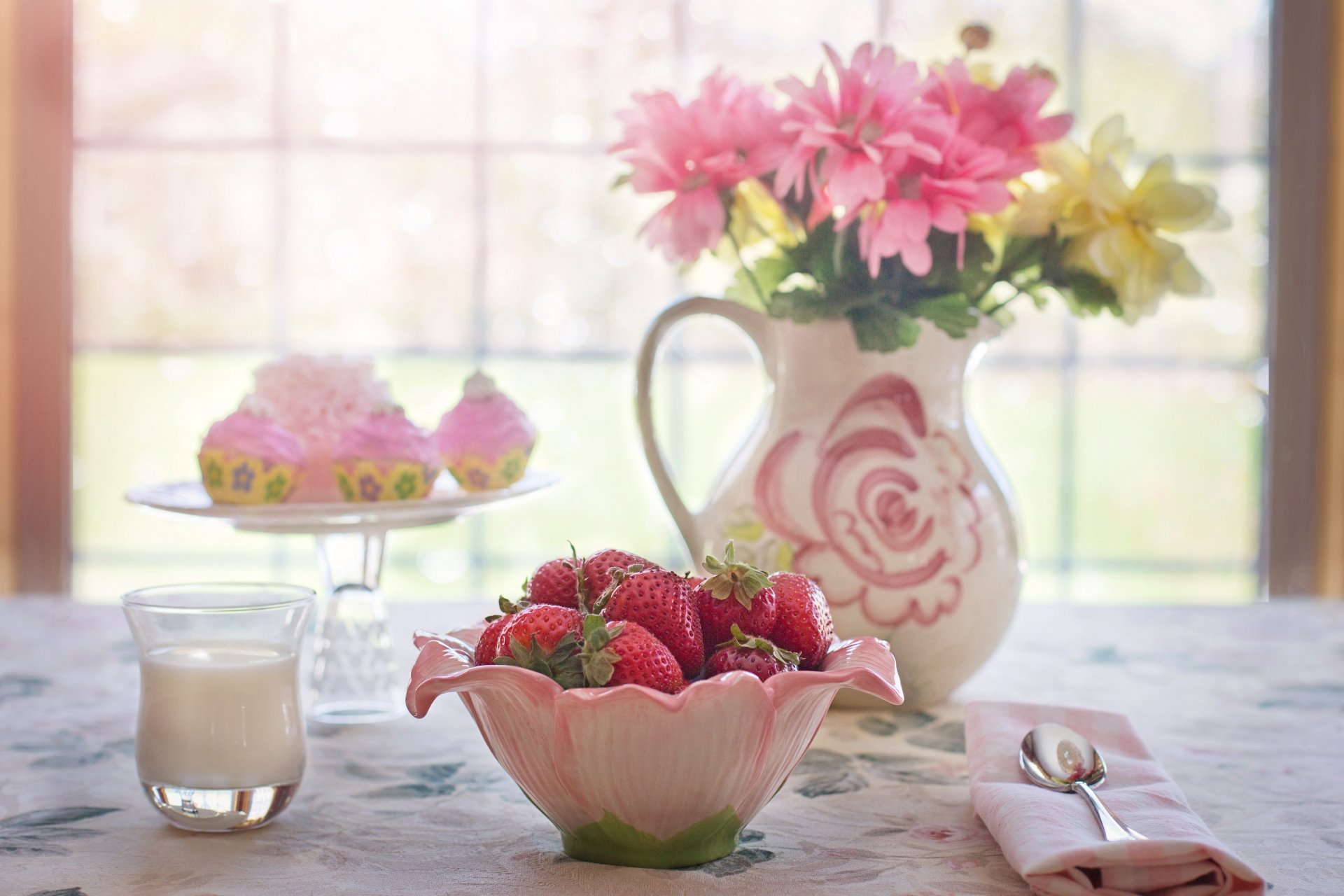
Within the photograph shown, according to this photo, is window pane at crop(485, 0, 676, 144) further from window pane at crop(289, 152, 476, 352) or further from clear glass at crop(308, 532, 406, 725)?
clear glass at crop(308, 532, 406, 725)

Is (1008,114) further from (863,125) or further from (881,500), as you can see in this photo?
(881,500)

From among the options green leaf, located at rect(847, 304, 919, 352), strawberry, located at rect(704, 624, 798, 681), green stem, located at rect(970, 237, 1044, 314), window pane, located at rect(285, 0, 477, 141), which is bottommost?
strawberry, located at rect(704, 624, 798, 681)

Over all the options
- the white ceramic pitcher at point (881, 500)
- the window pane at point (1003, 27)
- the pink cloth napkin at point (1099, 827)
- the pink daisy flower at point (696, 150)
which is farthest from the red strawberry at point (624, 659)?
the window pane at point (1003, 27)

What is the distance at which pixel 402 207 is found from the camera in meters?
2.44

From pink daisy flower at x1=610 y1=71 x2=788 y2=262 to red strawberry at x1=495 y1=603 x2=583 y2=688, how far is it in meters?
0.35

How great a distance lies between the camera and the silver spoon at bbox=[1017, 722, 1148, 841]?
1.90 ft

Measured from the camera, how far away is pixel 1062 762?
59 cm

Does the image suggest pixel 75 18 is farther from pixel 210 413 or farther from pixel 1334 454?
pixel 1334 454

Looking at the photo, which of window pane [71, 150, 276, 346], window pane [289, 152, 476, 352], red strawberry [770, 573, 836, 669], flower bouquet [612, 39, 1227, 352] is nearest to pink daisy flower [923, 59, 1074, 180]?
flower bouquet [612, 39, 1227, 352]

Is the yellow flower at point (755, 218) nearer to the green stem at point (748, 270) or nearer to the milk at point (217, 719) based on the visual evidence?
the green stem at point (748, 270)

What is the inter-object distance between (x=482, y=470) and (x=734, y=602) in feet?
1.13

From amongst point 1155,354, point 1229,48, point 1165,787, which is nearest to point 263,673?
point 1165,787

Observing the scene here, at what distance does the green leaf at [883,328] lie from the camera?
783mm

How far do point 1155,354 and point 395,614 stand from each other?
1880 millimetres
